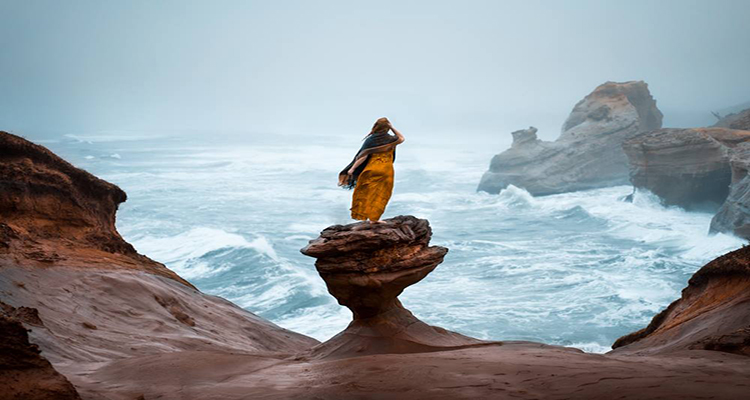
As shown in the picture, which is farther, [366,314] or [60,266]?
[60,266]

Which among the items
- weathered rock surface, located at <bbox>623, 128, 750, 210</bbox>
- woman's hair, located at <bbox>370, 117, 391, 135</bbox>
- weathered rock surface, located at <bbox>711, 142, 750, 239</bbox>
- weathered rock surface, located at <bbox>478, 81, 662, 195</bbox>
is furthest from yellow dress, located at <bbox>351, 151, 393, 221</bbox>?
weathered rock surface, located at <bbox>478, 81, 662, 195</bbox>

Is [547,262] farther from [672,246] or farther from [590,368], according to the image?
[590,368]

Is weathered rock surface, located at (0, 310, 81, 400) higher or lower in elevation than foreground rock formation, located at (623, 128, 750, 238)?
lower

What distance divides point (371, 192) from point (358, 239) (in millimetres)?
747

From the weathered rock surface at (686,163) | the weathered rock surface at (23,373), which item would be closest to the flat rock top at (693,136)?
the weathered rock surface at (686,163)

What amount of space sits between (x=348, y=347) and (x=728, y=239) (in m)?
25.6

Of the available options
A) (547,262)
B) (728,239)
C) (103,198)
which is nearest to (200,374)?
(103,198)

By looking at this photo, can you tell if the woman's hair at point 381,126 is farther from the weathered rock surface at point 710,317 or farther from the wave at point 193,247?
the wave at point 193,247

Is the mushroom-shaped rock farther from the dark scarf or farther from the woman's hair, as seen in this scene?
the woman's hair

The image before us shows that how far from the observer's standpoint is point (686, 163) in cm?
3344

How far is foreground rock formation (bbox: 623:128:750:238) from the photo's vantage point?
90.3 ft

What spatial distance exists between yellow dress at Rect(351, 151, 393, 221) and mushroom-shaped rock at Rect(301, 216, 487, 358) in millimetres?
229

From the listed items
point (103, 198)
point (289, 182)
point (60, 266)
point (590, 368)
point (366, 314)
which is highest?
point (289, 182)

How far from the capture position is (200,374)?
19.9ft
